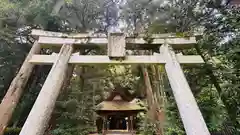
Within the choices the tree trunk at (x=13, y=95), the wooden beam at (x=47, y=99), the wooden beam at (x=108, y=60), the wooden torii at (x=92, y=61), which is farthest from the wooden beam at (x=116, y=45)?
the tree trunk at (x=13, y=95)

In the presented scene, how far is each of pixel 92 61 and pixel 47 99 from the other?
1280 millimetres

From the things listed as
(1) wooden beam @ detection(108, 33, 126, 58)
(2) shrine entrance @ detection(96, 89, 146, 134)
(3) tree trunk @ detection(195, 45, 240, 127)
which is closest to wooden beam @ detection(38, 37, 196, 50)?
(1) wooden beam @ detection(108, 33, 126, 58)

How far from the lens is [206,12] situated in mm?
9047

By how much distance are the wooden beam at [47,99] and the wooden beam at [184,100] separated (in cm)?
195

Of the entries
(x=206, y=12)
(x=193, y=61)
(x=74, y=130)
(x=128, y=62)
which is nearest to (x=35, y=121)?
(x=128, y=62)

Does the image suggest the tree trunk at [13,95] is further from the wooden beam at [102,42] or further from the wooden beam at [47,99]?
the wooden beam at [47,99]

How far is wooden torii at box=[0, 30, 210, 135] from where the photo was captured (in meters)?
3.46

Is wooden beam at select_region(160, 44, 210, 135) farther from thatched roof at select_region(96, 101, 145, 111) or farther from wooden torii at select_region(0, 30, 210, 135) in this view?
thatched roof at select_region(96, 101, 145, 111)

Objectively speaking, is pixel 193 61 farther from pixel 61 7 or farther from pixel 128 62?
pixel 61 7

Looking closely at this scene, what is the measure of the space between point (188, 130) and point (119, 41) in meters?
2.16

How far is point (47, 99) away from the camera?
3586mm

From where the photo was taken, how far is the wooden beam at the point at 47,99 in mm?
3207

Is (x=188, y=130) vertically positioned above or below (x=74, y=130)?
below

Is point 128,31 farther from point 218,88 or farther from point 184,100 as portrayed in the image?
point 184,100
